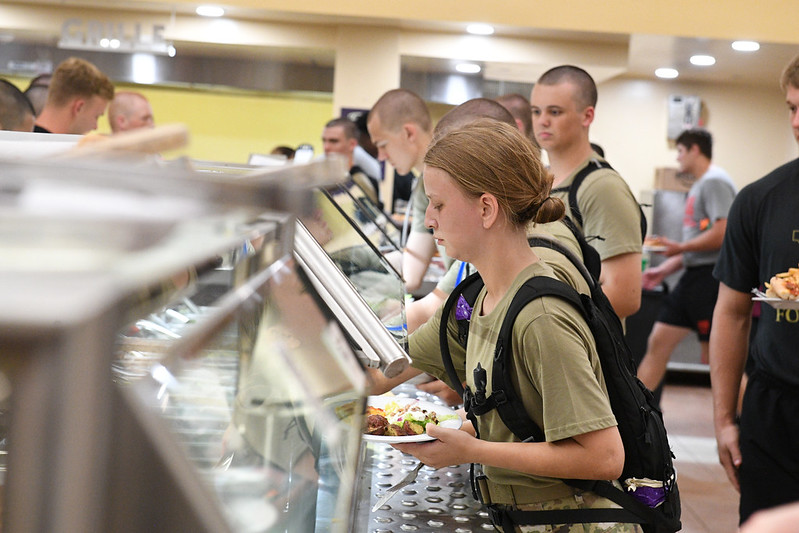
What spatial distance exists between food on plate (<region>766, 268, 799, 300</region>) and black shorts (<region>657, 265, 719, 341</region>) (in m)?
3.45

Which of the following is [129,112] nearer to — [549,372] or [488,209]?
[488,209]

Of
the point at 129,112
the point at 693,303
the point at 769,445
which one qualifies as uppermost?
the point at 129,112

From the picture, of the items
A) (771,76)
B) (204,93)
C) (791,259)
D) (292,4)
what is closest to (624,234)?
(791,259)

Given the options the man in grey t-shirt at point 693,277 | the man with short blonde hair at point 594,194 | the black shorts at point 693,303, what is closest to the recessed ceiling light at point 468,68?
the man in grey t-shirt at point 693,277

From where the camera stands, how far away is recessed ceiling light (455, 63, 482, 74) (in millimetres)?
8508

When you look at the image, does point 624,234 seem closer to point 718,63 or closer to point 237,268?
point 237,268

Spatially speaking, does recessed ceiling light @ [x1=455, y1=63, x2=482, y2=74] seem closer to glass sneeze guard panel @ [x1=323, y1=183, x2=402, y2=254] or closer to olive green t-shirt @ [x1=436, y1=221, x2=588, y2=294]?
glass sneeze guard panel @ [x1=323, y1=183, x2=402, y2=254]

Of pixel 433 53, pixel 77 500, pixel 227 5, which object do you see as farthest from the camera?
pixel 433 53

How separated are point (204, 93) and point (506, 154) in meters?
10.3

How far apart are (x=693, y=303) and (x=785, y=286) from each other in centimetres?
353

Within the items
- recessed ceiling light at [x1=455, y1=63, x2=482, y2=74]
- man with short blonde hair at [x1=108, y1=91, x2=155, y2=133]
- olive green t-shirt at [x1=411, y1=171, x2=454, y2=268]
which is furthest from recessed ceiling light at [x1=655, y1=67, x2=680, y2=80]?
olive green t-shirt at [x1=411, y1=171, x2=454, y2=268]

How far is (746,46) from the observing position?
780 centimetres

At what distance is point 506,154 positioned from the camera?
1541 millimetres

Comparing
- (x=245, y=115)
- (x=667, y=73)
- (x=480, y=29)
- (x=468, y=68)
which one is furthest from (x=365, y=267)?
(x=245, y=115)
